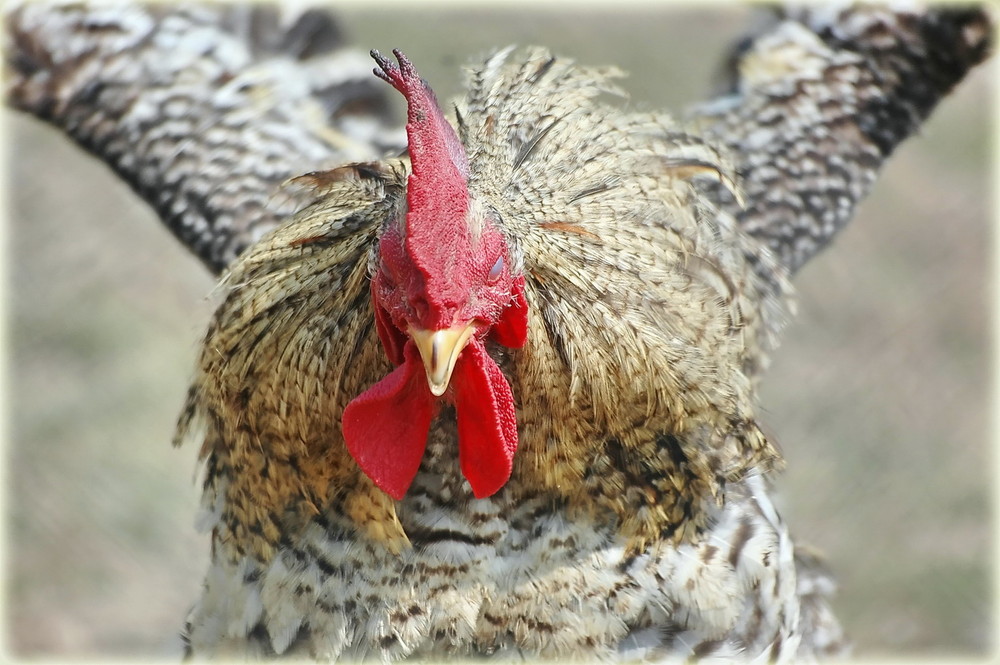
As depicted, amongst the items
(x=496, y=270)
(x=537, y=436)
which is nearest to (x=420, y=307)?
(x=496, y=270)

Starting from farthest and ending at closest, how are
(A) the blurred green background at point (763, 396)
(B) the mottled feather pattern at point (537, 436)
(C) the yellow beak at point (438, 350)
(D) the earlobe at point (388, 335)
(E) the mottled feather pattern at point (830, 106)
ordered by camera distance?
(A) the blurred green background at point (763, 396) < (E) the mottled feather pattern at point (830, 106) < (B) the mottled feather pattern at point (537, 436) < (D) the earlobe at point (388, 335) < (C) the yellow beak at point (438, 350)

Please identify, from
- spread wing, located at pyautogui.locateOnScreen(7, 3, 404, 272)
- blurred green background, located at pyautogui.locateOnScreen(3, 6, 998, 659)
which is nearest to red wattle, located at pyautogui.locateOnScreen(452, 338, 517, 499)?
spread wing, located at pyautogui.locateOnScreen(7, 3, 404, 272)

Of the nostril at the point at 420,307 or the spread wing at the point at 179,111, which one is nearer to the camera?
the nostril at the point at 420,307

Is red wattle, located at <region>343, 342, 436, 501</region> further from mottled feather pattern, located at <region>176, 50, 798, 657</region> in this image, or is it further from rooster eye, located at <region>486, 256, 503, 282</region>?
rooster eye, located at <region>486, 256, 503, 282</region>

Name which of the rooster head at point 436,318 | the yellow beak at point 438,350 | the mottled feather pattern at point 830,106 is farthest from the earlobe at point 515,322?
the mottled feather pattern at point 830,106

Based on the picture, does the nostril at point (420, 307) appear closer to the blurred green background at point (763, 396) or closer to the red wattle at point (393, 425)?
the red wattle at point (393, 425)
